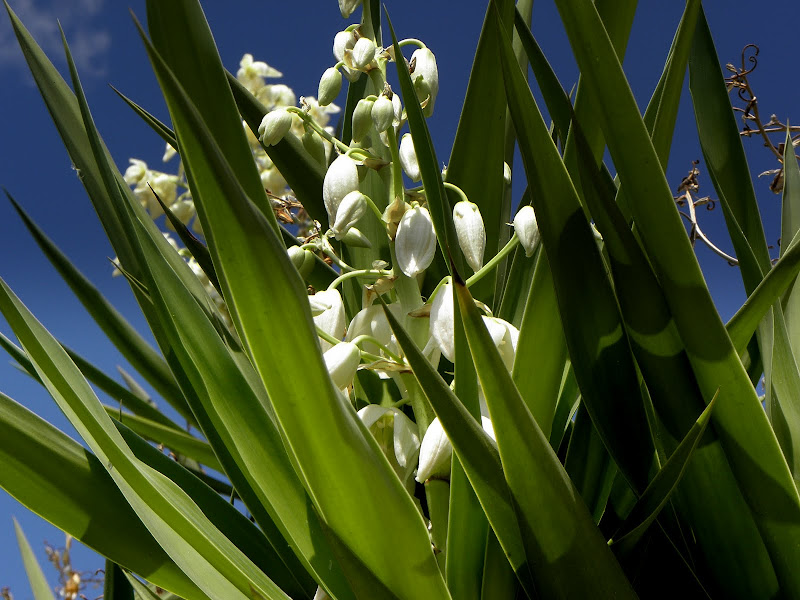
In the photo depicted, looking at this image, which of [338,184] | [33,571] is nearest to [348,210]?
[338,184]

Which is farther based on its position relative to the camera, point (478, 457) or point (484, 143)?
point (484, 143)

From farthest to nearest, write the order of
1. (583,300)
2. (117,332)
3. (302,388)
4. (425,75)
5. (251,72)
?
(251,72)
(117,332)
(425,75)
(583,300)
(302,388)

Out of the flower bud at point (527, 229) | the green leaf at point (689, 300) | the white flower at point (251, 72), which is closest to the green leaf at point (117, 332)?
the flower bud at point (527, 229)

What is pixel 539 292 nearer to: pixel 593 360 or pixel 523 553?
pixel 593 360

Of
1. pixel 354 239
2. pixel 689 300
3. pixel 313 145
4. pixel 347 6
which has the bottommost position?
pixel 689 300

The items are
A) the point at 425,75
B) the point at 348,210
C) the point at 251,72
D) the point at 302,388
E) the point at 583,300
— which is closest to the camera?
the point at 302,388

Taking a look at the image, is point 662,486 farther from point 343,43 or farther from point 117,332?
point 117,332
